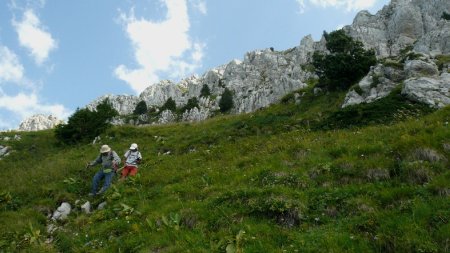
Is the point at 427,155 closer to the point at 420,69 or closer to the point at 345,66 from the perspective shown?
the point at 420,69

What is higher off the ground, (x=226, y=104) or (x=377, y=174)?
(x=226, y=104)

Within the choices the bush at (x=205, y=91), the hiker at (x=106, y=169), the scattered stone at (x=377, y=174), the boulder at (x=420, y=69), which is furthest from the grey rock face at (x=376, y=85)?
the bush at (x=205, y=91)

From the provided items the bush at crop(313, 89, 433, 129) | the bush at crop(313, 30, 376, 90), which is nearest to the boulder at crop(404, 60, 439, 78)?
the bush at crop(313, 89, 433, 129)

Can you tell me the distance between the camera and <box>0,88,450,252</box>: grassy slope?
30.2 feet

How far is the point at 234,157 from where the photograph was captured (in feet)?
60.0

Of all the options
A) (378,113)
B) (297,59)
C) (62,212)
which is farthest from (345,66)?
(297,59)

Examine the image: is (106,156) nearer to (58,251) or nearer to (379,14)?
(58,251)

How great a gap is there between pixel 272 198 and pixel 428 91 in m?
15.7

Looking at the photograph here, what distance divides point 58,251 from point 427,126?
1315 centimetres

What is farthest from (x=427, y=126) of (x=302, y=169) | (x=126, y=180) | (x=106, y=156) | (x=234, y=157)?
(x=106, y=156)

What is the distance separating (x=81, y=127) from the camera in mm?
32406

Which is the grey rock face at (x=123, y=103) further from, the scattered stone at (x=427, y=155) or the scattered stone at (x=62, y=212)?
the scattered stone at (x=427, y=155)

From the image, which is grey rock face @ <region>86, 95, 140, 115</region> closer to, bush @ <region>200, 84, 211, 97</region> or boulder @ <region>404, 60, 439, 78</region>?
bush @ <region>200, 84, 211, 97</region>

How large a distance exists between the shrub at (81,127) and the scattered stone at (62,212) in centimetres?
1619
